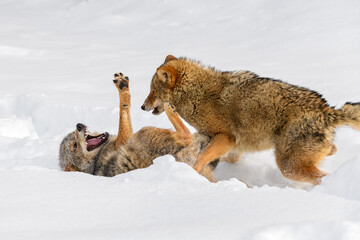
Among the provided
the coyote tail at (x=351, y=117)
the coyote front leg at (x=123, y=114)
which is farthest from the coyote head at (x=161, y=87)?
the coyote tail at (x=351, y=117)

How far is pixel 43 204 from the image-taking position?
9.61 feet

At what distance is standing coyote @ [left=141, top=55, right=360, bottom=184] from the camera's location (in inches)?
174

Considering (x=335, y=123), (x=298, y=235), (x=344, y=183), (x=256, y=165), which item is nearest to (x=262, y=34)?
(x=256, y=165)

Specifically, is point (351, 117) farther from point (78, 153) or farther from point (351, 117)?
point (78, 153)

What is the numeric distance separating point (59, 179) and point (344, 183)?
218cm

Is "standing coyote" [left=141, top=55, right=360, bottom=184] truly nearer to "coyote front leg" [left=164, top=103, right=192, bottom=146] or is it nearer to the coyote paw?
"coyote front leg" [left=164, top=103, right=192, bottom=146]

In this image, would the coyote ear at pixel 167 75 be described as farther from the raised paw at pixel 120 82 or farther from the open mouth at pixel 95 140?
the open mouth at pixel 95 140

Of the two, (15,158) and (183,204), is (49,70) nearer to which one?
(15,158)

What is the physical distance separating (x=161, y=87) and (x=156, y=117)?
2142mm

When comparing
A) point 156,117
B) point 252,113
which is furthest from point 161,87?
point 156,117

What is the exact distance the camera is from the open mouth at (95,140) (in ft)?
20.7

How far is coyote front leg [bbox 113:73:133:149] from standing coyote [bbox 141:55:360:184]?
18.4 inches

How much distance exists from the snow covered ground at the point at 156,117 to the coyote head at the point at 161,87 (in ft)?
3.90

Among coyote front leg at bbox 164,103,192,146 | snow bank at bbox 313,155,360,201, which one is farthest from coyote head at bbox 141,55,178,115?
snow bank at bbox 313,155,360,201
